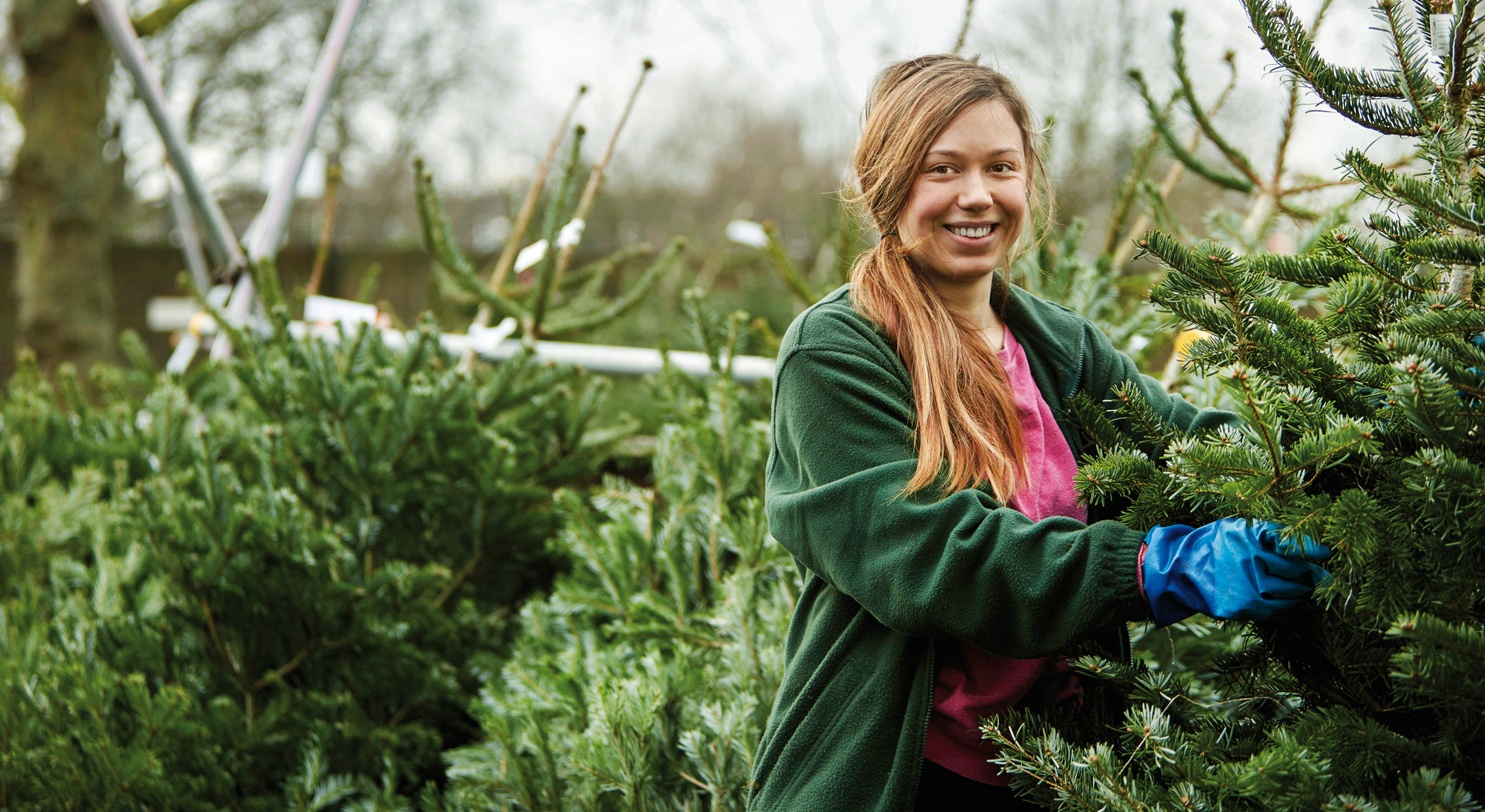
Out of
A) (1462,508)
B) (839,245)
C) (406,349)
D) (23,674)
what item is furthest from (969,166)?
(23,674)

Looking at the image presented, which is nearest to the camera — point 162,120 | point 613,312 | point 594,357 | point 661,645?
point 661,645

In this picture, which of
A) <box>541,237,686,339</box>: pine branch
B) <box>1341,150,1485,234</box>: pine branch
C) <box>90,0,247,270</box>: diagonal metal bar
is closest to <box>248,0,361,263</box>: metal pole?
<box>90,0,247,270</box>: diagonal metal bar

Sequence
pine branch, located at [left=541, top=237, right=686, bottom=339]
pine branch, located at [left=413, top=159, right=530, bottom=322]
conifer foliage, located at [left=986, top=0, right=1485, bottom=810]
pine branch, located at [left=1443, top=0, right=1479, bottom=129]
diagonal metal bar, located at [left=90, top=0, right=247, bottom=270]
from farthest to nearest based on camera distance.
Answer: diagonal metal bar, located at [left=90, top=0, right=247, bottom=270] → pine branch, located at [left=541, top=237, right=686, bottom=339] → pine branch, located at [left=413, top=159, right=530, bottom=322] → pine branch, located at [left=1443, top=0, right=1479, bottom=129] → conifer foliage, located at [left=986, top=0, right=1485, bottom=810]

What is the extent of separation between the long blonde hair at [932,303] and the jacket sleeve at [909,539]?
0.15 feet

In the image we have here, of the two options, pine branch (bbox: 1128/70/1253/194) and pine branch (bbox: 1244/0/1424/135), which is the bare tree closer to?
pine branch (bbox: 1128/70/1253/194)

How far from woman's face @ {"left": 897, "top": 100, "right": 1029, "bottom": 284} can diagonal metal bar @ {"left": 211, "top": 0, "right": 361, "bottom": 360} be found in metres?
4.01

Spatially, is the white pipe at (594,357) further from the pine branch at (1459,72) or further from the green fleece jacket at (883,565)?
the pine branch at (1459,72)

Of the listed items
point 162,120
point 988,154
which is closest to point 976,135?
point 988,154

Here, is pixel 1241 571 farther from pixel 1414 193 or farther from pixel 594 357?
pixel 594 357

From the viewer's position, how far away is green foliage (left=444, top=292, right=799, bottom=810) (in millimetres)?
2055

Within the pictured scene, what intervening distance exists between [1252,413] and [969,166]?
0.64 metres

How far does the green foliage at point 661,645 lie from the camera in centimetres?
205

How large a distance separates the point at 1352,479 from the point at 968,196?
2.14 feet

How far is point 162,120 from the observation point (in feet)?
15.1
